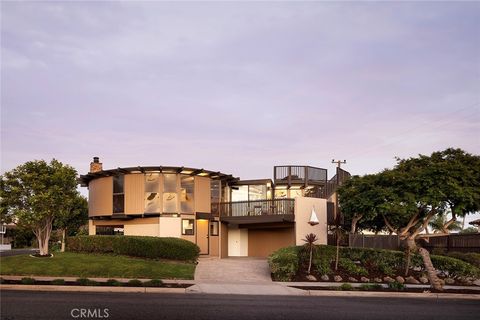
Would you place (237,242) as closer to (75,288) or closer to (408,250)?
(408,250)

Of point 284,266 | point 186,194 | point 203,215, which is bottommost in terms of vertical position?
point 284,266

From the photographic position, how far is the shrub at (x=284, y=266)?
2444 cm

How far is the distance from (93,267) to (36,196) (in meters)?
5.58

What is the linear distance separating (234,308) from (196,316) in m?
2.09

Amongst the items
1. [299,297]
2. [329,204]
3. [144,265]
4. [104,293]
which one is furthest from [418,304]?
[329,204]

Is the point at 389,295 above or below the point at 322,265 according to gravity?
below

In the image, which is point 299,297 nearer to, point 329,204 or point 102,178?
point 329,204

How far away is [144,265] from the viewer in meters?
25.0

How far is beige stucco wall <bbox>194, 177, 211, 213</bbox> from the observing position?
35.0m

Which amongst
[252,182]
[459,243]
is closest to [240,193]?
[252,182]

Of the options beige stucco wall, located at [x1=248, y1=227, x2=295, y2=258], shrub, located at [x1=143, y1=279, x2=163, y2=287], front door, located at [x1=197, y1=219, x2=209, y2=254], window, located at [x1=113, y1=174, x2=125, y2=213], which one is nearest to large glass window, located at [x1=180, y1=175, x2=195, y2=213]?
front door, located at [x1=197, y1=219, x2=209, y2=254]

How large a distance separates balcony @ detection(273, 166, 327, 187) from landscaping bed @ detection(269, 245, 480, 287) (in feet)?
37.6

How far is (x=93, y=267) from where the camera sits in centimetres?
2378

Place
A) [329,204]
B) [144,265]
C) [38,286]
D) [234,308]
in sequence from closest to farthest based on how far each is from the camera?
[234,308], [38,286], [144,265], [329,204]
